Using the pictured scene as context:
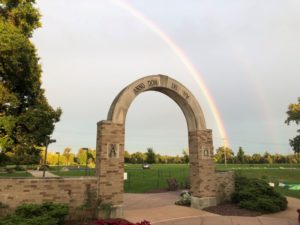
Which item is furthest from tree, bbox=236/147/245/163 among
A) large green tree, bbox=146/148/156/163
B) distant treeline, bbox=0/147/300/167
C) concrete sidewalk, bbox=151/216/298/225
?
concrete sidewalk, bbox=151/216/298/225

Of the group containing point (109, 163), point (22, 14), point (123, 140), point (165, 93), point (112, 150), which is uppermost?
point (22, 14)

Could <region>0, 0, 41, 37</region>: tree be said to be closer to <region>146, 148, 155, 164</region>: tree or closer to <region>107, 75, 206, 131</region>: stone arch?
<region>107, 75, 206, 131</region>: stone arch

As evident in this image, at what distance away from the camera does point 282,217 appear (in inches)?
475

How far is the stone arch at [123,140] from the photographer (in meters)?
11.5

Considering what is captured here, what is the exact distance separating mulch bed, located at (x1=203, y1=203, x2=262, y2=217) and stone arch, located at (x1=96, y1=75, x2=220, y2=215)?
1.44 feet

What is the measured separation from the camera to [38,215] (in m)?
9.13

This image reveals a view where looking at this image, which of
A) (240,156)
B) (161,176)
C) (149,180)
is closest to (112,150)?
(149,180)

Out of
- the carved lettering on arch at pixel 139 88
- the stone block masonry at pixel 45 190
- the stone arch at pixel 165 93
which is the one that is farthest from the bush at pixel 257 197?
the stone block masonry at pixel 45 190

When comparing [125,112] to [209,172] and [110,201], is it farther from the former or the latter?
[209,172]

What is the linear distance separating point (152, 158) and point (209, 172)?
8145cm

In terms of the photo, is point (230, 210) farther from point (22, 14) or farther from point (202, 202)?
point (22, 14)

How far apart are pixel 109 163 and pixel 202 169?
5104 millimetres

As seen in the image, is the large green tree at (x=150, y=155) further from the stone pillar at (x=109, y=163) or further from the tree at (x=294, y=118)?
the stone pillar at (x=109, y=163)

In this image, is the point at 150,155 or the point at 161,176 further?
the point at 150,155
